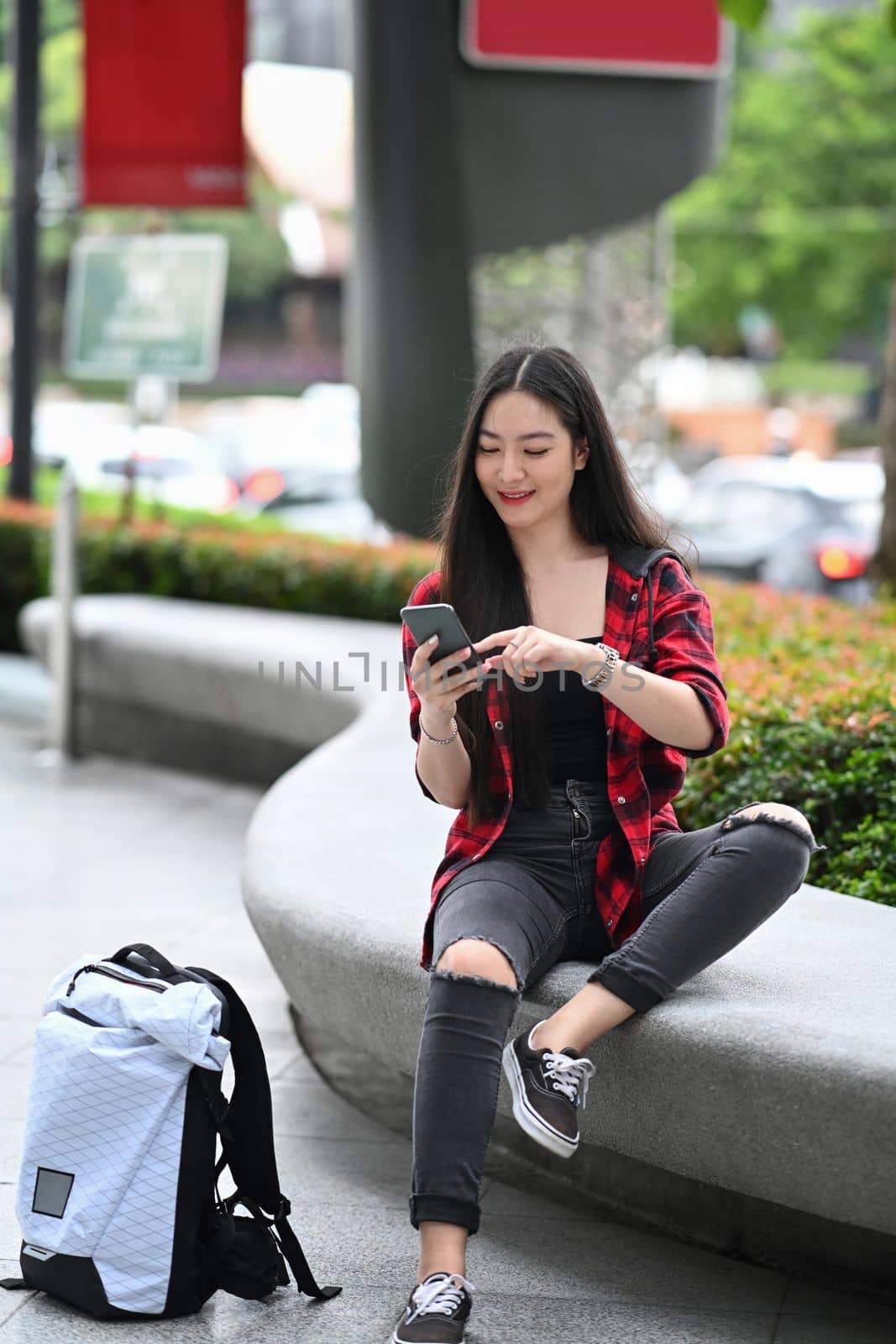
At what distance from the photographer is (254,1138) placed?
2.98 metres

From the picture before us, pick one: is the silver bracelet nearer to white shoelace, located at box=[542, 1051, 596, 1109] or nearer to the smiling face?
the smiling face

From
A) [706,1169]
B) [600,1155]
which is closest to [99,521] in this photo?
[600,1155]

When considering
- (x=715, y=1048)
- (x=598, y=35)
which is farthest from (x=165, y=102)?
(x=715, y=1048)

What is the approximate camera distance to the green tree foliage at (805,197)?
29.3 meters

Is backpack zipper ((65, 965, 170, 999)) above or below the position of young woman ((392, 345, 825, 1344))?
below

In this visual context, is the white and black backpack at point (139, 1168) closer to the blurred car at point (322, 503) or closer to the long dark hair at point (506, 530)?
the long dark hair at point (506, 530)

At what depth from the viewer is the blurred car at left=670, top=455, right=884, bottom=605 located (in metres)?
12.8

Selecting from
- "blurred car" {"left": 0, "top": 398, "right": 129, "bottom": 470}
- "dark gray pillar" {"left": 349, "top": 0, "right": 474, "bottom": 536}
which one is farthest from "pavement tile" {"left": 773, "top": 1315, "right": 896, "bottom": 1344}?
"blurred car" {"left": 0, "top": 398, "right": 129, "bottom": 470}

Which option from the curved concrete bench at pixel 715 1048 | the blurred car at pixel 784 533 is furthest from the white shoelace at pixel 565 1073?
the blurred car at pixel 784 533

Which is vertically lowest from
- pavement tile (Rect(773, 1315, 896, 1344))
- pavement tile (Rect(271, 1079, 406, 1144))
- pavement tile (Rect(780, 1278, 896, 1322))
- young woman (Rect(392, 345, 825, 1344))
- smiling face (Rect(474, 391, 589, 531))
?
pavement tile (Rect(271, 1079, 406, 1144))

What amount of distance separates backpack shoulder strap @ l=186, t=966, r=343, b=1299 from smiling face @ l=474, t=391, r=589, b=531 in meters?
1.02

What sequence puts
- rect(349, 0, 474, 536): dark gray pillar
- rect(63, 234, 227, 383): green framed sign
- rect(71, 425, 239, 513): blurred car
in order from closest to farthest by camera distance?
1. rect(349, 0, 474, 536): dark gray pillar
2. rect(63, 234, 227, 383): green framed sign
3. rect(71, 425, 239, 513): blurred car

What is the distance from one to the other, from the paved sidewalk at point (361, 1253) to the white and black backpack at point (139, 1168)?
75mm

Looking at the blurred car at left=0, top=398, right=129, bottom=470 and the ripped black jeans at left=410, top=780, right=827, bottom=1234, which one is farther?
the blurred car at left=0, top=398, right=129, bottom=470
